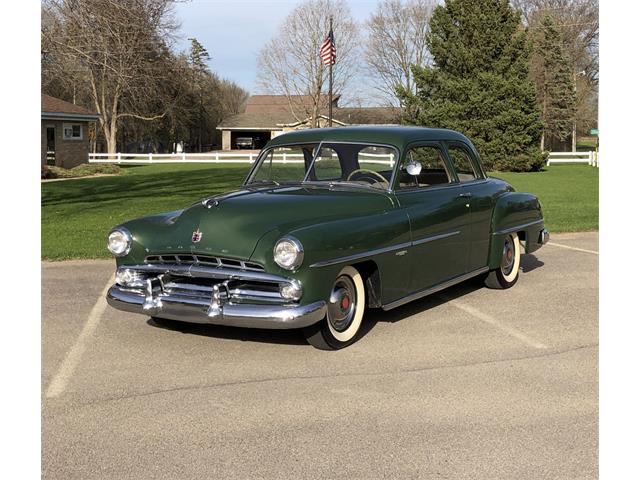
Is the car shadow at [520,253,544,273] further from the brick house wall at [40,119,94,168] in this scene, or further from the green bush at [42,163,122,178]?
the brick house wall at [40,119,94,168]

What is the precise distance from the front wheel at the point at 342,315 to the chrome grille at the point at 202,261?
25.3 inches

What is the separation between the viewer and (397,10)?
57.3 metres

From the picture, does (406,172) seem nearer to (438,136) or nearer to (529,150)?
(438,136)

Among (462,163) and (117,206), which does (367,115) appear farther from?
(462,163)

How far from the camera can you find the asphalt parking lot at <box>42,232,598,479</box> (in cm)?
353

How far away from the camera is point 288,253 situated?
16.4 feet

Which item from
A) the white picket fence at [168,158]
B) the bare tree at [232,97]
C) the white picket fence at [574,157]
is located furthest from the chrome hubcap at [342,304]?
the bare tree at [232,97]

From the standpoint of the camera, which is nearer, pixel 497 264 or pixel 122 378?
pixel 122 378

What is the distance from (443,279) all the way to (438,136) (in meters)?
1.51

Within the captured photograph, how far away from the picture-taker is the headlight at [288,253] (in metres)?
4.96

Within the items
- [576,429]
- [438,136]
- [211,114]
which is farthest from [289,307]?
[211,114]

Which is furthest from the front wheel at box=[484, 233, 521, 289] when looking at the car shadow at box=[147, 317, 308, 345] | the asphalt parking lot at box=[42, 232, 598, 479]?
the car shadow at box=[147, 317, 308, 345]

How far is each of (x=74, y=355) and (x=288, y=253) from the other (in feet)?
6.11

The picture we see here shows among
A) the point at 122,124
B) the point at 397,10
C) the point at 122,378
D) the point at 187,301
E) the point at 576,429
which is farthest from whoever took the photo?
the point at 122,124
